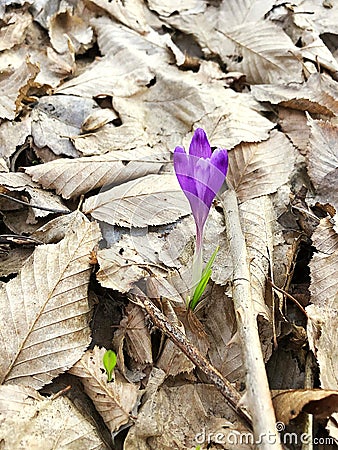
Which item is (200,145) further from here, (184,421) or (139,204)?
(184,421)

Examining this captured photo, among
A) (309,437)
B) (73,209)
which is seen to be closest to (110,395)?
(309,437)

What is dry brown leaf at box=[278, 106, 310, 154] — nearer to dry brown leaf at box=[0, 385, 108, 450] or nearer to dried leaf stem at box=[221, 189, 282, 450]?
dried leaf stem at box=[221, 189, 282, 450]

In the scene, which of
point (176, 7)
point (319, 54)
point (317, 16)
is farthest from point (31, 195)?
point (317, 16)

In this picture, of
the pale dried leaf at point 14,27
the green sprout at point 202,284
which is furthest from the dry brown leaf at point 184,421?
the pale dried leaf at point 14,27

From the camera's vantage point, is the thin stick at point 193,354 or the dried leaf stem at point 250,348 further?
the thin stick at point 193,354

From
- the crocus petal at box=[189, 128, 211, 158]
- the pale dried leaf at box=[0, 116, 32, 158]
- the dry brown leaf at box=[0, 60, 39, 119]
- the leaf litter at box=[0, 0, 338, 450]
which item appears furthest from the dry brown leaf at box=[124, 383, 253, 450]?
the dry brown leaf at box=[0, 60, 39, 119]

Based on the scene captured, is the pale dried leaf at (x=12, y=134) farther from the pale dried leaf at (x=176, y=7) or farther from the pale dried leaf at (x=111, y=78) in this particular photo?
the pale dried leaf at (x=176, y=7)
